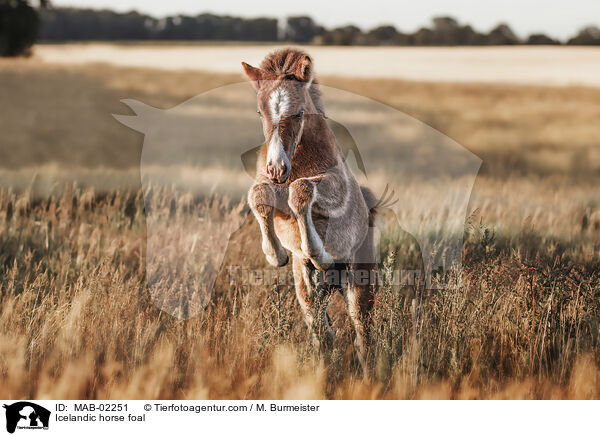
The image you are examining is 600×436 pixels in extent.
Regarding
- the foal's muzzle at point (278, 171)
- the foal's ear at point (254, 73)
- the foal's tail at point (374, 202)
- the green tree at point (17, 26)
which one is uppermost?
the green tree at point (17, 26)

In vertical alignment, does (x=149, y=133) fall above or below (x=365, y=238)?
above

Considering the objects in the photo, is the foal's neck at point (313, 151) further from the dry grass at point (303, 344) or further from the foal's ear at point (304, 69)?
the dry grass at point (303, 344)

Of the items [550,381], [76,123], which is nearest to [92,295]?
[550,381]

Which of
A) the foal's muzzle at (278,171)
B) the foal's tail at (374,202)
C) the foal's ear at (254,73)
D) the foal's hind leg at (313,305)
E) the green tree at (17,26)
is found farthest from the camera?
the green tree at (17,26)

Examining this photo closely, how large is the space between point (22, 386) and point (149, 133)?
6.73ft

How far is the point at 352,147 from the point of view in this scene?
446cm

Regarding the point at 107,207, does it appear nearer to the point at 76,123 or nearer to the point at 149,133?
the point at 149,133

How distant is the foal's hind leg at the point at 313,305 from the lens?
4152mm

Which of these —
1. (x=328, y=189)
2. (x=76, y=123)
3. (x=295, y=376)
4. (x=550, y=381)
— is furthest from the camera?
(x=76, y=123)

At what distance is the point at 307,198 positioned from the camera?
3.46 meters

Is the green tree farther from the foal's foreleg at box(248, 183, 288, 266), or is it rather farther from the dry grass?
the foal's foreleg at box(248, 183, 288, 266)

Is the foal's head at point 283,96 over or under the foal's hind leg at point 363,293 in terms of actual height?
over

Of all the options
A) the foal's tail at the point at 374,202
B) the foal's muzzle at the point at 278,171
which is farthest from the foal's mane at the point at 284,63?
the foal's tail at the point at 374,202
